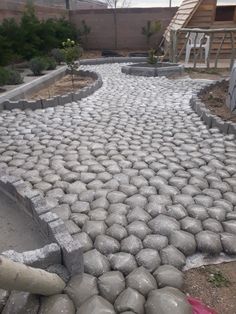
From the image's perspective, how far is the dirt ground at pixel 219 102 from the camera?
5801 mm

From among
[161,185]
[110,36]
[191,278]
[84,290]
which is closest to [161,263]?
[191,278]

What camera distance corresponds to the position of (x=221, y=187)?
11.5 ft

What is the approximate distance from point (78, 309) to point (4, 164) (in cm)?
258

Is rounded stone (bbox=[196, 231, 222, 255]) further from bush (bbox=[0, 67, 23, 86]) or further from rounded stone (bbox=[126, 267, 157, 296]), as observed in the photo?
bush (bbox=[0, 67, 23, 86])

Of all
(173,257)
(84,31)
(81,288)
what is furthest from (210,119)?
(84,31)

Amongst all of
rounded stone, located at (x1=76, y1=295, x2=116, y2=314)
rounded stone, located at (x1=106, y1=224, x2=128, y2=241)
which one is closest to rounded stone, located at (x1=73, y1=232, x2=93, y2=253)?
rounded stone, located at (x1=106, y1=224, x2=128, y2=241)

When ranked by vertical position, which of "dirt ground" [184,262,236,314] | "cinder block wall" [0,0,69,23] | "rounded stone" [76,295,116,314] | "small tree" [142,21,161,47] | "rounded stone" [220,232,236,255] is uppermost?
"cinder block wall" [0,0,69,23]

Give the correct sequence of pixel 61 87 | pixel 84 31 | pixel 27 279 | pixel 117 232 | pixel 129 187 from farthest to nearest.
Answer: pixel 84 31 < pixel 61 87 < pixel 129 187 < pixel 117 232 < pixel 27 279

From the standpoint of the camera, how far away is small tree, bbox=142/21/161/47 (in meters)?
15.7

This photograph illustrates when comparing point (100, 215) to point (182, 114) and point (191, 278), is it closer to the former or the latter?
point (191, 278)

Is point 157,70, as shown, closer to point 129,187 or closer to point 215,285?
point 129,187

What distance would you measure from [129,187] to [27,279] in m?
1.77

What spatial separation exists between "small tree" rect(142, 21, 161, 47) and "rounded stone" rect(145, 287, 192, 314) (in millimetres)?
15479

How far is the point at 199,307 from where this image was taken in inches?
82.7
